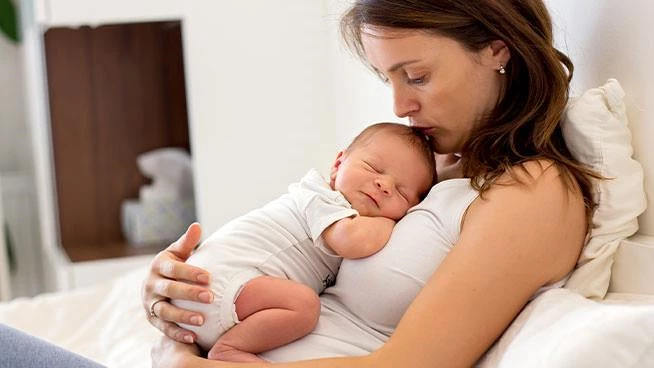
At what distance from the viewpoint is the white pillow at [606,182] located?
4.39 feet

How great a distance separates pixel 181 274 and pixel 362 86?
132 centimetres

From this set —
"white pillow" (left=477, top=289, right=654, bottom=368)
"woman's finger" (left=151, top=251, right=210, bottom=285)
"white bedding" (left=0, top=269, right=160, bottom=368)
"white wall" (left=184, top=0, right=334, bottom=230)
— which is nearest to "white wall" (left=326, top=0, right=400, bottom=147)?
"white wall" (left=184, top=0, right=334, bottom=230)

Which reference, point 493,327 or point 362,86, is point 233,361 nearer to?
point 493,327

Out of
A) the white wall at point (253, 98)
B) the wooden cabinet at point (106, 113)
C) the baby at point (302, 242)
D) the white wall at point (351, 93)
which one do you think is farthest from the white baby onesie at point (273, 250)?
the wooden cabinet at point (106, 113)

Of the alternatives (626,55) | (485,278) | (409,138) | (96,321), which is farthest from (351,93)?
(485,278)

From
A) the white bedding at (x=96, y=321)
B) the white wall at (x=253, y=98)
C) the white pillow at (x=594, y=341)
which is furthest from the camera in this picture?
the white wall at (x=253, y=98)

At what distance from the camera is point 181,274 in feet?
4.55

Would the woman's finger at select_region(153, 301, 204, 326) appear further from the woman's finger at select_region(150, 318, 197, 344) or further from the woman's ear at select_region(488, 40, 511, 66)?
the woman's ear at select_region(488, 40, 511, 66)

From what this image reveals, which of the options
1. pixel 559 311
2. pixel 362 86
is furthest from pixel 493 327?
pixel 362 86

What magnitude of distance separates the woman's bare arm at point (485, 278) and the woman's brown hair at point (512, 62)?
7 centimetres

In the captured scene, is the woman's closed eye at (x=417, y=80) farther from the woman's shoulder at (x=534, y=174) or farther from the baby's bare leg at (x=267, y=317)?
the baby's bare leg at (x=267, y=317)

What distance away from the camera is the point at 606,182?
1346 millimetres

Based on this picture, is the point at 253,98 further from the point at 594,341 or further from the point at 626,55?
the point at 594,341

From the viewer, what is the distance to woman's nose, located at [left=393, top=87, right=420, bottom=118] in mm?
1440
